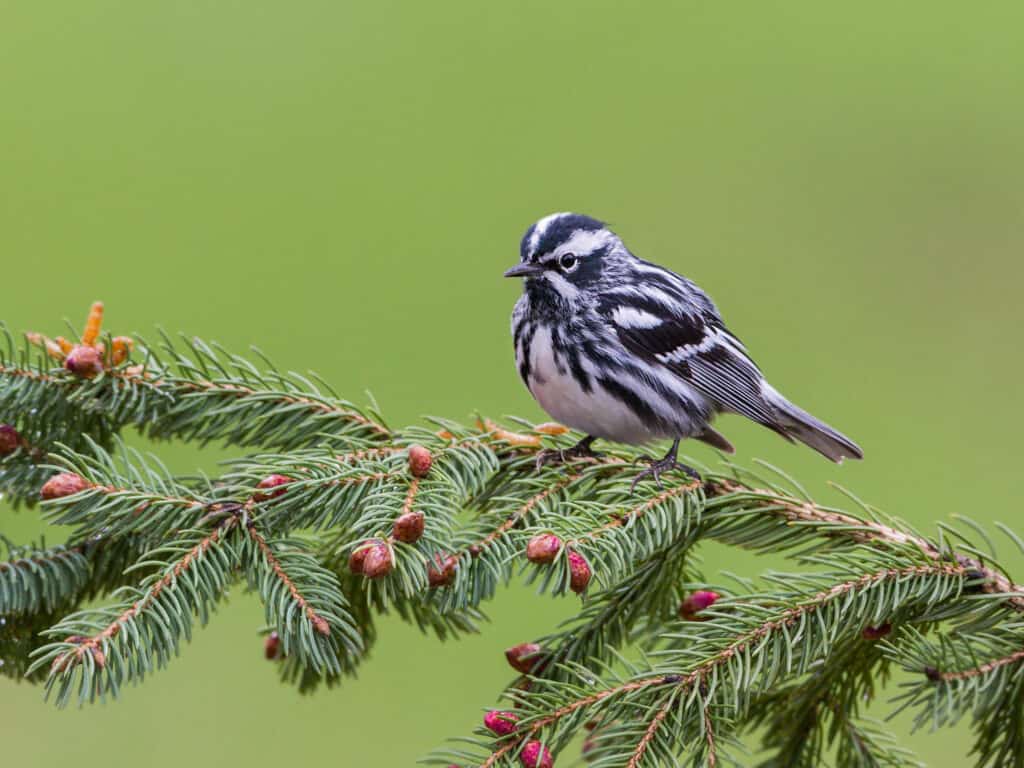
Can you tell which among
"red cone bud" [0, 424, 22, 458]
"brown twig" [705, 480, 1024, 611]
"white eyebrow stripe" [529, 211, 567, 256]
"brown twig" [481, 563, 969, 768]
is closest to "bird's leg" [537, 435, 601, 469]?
"brown twig" [705, 480, 1024, 611]

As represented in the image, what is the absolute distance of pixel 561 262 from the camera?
2.70m

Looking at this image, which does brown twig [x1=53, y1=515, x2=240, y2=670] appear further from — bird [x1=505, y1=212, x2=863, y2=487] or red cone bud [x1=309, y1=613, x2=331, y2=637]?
bird [x1=505, y1=212, x2=863, y2=487]

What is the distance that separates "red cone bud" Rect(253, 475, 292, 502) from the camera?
169 cm

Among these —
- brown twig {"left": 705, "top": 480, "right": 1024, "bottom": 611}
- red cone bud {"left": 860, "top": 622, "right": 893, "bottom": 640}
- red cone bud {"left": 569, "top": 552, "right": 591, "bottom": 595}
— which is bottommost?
red cone bud {"left": 569, "top": 552, "right": 591, "bottom": 595}

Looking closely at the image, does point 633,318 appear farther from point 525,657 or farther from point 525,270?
point 525,657

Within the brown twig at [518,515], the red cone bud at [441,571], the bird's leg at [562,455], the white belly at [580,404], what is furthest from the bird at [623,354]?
the red cone bud at [441,571]

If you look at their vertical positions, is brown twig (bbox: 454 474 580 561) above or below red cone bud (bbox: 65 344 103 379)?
above

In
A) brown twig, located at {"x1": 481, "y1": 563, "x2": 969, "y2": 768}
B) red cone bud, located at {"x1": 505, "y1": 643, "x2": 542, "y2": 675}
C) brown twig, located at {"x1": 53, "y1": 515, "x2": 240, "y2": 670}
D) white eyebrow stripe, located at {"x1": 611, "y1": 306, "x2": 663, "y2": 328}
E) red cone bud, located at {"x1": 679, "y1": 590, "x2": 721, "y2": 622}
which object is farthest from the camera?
white eyebrow stripe, located at {"x1": 611, "y1": 306, "x2": 663, "y2": 328}

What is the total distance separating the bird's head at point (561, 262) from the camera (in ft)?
8.77

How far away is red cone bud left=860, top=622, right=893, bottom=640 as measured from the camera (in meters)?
1.68

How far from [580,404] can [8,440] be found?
104 cm

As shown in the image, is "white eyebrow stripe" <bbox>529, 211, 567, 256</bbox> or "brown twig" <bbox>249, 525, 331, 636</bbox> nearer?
"brown twig" <bbox>249, 525, 331, 636</bbox>

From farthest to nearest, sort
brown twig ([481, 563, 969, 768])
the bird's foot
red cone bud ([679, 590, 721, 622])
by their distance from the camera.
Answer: the bird's foot
red cone bud ([679, 590, 721, 622])
brown twig ([481, 563, 969, 768])

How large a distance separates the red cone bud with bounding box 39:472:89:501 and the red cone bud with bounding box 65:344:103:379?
39 centimetres
